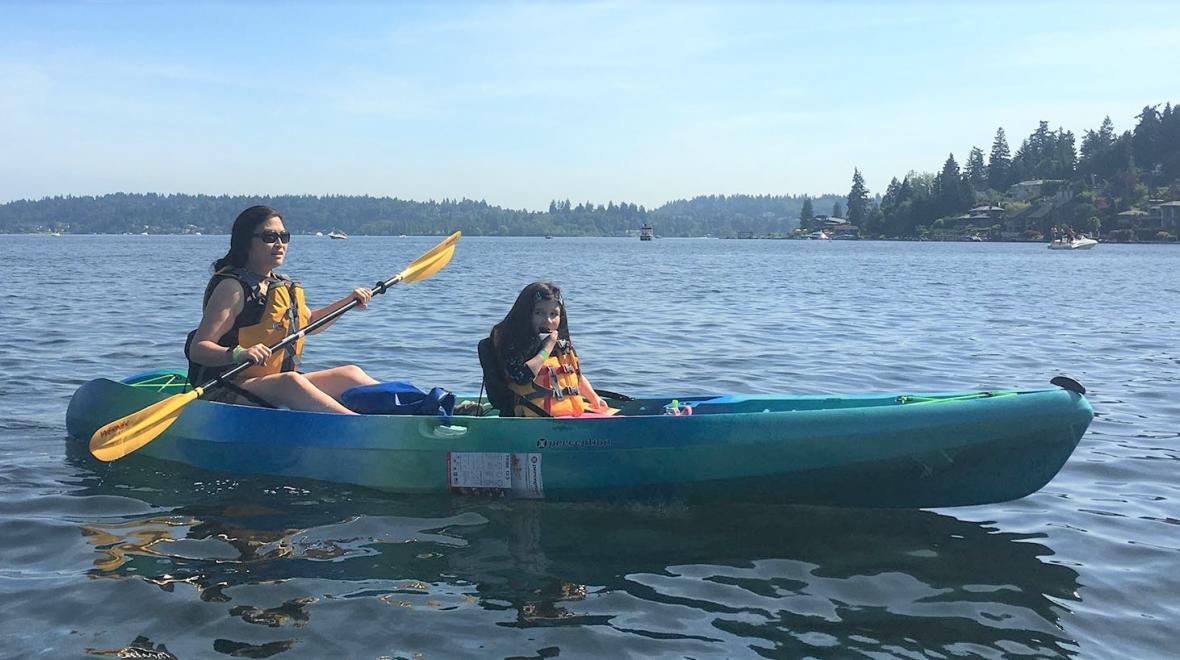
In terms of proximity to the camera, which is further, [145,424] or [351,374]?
[351,374]

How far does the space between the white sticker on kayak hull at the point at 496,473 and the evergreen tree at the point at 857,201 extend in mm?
142913

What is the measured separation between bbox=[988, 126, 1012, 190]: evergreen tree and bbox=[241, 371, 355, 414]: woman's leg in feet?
445

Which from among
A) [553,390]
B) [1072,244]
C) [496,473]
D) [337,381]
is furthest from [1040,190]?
[496,473]

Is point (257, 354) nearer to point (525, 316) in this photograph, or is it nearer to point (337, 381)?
point (337, 381)

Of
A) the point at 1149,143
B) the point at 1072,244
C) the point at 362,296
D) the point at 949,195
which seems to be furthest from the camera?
the point at 949,195

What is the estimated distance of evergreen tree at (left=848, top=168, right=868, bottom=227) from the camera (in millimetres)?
143250

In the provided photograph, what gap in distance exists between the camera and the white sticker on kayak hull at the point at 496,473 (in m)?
5.90

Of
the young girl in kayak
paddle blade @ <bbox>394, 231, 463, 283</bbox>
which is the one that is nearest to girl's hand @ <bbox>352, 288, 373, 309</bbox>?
paddle blade @ <bbox>394, 231, 463, 283</bbox>

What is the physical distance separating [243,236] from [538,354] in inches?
83.4

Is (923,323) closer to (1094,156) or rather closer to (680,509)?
(680,509)

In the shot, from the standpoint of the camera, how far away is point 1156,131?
11031cm

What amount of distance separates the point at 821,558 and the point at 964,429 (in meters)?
1.07

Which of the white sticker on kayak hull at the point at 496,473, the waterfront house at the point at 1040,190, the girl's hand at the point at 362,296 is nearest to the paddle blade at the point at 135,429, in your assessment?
the girl's hand at the point at 362,296

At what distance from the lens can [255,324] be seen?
6445 mm
